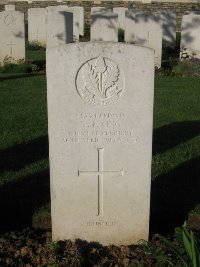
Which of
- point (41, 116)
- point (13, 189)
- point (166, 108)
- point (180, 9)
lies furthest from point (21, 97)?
point (180, 9)

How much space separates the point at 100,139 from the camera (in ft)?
13.1

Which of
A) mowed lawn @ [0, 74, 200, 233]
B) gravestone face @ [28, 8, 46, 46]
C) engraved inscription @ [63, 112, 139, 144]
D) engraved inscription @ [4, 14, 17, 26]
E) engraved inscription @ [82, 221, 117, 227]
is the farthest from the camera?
gravestone face @ [28, 8, 46, 46]

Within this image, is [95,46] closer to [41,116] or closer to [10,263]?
[10,263]

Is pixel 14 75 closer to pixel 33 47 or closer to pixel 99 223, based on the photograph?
pixel 33 47

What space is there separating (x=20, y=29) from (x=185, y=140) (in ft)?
23.1

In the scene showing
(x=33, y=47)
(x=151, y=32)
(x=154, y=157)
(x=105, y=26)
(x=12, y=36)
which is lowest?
(x=154, y=157)

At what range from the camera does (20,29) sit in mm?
12789

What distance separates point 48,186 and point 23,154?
3.57 feet

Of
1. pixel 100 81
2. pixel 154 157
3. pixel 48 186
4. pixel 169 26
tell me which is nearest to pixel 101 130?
pixel 100 81

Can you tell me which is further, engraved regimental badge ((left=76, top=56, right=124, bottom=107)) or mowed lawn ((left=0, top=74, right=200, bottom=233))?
mowed lawn ((left=0, top=74, right=200, bottom=233))

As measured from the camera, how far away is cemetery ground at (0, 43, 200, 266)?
395 centimetres

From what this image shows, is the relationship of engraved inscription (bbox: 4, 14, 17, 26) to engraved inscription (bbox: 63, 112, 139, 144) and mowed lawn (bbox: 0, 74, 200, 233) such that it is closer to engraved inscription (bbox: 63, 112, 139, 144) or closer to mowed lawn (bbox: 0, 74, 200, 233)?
mowed lawn (bbox: 0, 74, 200, 233)

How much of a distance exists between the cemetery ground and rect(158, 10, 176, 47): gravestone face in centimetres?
750

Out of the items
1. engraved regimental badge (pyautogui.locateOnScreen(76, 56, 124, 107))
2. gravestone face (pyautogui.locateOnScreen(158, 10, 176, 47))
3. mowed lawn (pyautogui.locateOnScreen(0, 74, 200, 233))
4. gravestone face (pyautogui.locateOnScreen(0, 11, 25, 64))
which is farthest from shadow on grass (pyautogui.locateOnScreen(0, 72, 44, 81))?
engraved regimental badge (pyautogui.locateOnScreen(76, 56, 124, 107))
